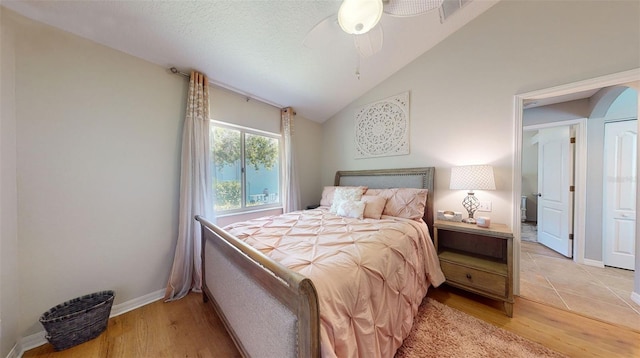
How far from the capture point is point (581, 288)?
7.09 feet

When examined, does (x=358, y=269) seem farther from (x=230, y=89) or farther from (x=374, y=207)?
(x=230, y=89)

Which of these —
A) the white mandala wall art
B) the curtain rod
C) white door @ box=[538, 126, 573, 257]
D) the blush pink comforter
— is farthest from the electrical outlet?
the curtain rod

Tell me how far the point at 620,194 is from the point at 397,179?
2.69 metres

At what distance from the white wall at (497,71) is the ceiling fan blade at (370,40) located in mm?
1340

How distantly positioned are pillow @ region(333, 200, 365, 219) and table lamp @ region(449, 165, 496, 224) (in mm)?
1056

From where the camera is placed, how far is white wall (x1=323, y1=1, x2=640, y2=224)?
5.71 ft

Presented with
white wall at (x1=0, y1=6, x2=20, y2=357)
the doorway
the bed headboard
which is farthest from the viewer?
the bed headboard

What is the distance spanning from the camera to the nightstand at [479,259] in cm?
181

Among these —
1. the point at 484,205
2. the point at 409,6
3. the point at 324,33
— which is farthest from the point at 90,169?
the point at 484,205

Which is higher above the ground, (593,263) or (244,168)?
(244,168)

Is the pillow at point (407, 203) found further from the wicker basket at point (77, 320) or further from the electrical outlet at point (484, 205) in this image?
the wicker basket at point (77, 320)

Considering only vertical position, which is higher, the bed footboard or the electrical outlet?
the electrical outlet

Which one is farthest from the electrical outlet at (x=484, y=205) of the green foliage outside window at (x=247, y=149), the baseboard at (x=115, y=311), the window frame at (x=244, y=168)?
the baseboard at (x=115, y=311)

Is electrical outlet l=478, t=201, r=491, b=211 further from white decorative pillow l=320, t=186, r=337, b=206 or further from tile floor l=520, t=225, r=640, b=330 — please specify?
white decorative pillow l=320, t=186, r=337, b=206
